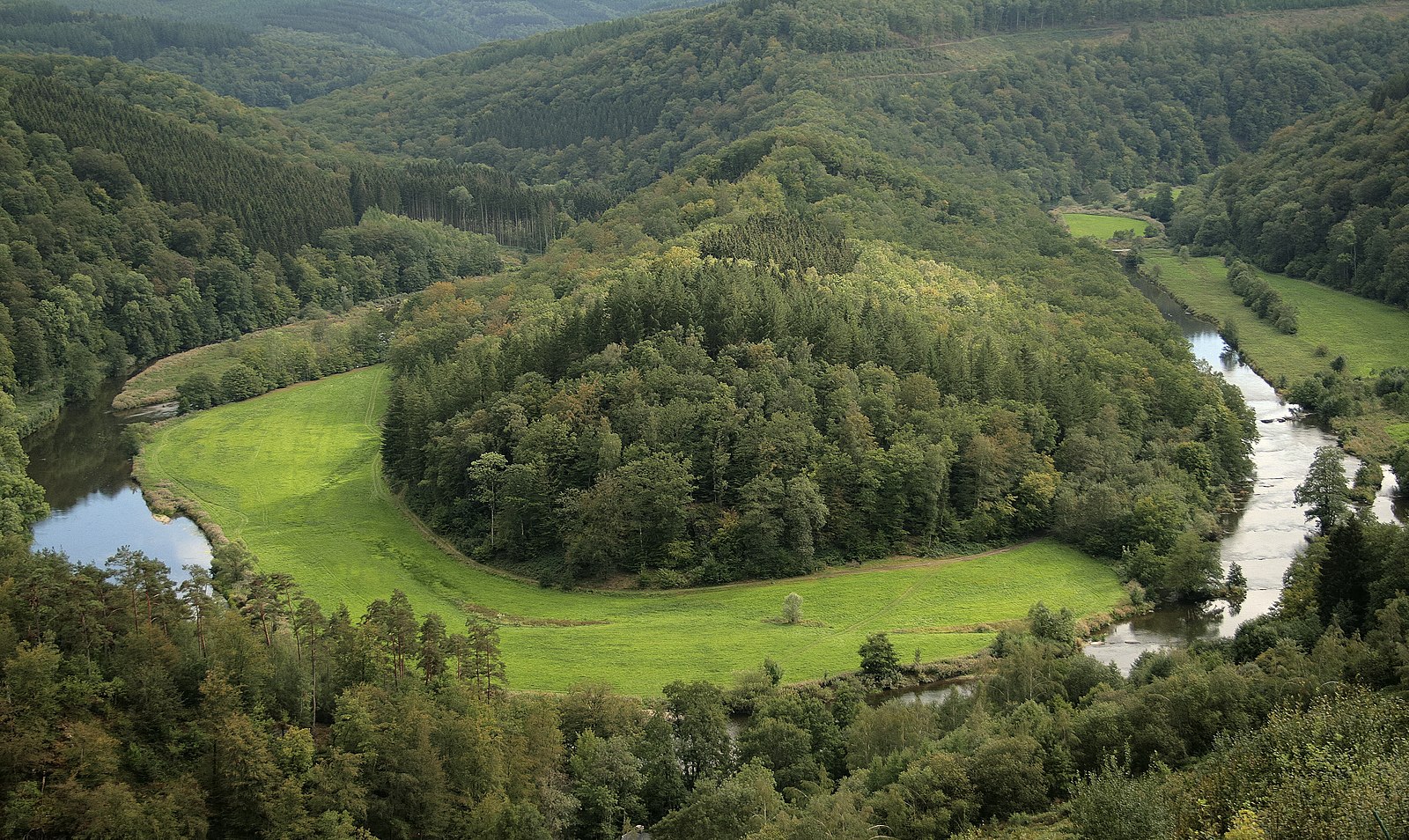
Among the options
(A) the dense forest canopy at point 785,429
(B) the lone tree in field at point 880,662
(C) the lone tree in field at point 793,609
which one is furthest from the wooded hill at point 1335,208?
(B) the lone tree in field at point 880,662

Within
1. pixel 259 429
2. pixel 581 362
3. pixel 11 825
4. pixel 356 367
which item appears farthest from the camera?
pixel 356 367

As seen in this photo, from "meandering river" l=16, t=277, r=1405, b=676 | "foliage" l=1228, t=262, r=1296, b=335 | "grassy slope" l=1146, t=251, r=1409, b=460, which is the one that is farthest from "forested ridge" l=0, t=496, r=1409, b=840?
"foliage" l=1228, t=262, r=1296, b=335

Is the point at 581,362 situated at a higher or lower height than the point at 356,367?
higher

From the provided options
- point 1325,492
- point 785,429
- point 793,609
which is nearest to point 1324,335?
point 1325,492

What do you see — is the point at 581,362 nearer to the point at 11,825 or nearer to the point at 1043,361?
the point at 1043,361

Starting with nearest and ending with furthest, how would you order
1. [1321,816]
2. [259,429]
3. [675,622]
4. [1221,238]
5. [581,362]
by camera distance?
[1321,816], [675,622], [581,362], [259,429], [1221,238]

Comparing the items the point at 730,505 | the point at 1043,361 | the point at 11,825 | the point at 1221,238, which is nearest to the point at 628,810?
the point at 11,825

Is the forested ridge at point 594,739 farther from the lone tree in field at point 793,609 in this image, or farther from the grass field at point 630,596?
the lone tree in field at point 793,609
